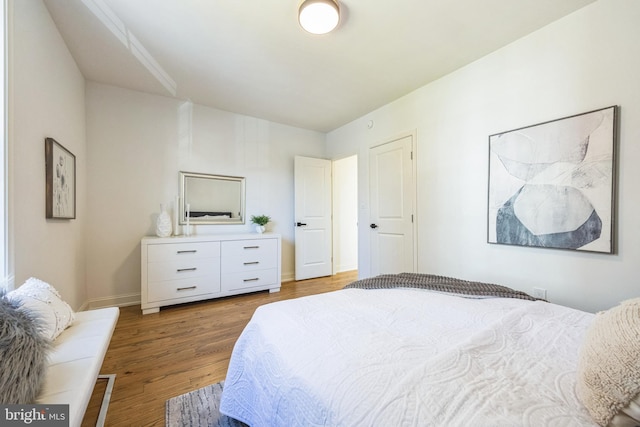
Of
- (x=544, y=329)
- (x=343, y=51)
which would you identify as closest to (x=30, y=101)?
(x=343, y=51)

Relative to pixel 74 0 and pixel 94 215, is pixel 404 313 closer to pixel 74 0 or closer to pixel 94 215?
pixel 74 0

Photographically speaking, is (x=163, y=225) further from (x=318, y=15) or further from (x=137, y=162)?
(x=318, y=15)

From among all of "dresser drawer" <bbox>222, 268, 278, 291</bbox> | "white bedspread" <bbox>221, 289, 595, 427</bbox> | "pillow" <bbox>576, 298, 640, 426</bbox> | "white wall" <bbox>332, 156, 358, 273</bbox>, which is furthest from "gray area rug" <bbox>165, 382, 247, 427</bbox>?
"white wall" <bbox>332, 156, 358, 273</bbox>

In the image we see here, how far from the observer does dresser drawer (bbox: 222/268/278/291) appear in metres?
3.09

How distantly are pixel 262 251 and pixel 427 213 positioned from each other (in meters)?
2.10

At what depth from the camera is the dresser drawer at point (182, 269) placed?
2662 mm

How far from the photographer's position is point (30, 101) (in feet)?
5.14

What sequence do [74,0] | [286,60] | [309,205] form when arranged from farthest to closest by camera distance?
[309,205] → [286,60] → [74,0]

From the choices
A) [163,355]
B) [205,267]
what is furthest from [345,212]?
[163,355]

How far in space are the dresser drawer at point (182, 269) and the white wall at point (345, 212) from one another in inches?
85.9

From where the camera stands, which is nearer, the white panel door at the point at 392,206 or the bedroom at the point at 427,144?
the bedroom at the point at 427,144

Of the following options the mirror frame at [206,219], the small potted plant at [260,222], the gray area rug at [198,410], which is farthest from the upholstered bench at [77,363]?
the small potted plant at [260,222]

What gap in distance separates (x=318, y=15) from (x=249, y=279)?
2.83 meters
